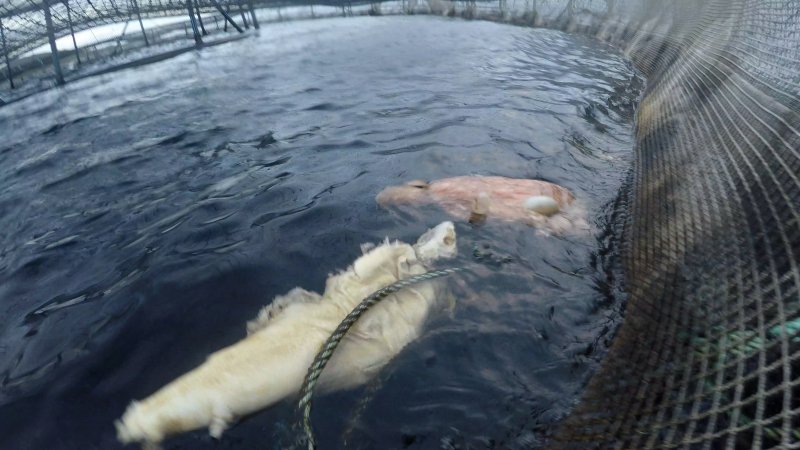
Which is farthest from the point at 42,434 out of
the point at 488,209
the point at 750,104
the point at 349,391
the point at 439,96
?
the point at 439,96

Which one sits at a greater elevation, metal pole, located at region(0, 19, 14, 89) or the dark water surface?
metal pole, located at region(0, 19, 14, 89)

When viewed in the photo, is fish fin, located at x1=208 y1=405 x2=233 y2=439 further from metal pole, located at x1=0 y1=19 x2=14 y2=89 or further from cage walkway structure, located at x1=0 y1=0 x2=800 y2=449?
metal pole, located at x1=0 y1=19 x2=14 y2=89

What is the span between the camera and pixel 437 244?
170 inches

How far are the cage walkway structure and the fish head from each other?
157 cm

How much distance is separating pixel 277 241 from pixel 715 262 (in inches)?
151

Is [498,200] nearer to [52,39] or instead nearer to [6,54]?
[52,39]

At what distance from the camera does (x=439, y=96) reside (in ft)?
32.2

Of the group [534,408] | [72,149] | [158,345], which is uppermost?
[72,149]

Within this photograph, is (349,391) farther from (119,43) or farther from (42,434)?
(119,43)

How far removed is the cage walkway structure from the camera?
2.22 m

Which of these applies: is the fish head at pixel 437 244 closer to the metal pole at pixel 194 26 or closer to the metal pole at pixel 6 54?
the metal pole at pixel 6 54

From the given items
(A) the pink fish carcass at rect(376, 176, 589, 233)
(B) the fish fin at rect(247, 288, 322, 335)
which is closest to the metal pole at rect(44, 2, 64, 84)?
(A) the pink fish carcass at rect(376, 176, 589, 233)

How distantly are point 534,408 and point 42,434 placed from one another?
10.0 ft

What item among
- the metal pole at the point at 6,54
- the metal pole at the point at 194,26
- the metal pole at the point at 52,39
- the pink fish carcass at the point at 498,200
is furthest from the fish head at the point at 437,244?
the metal pole at the point at 194,26
